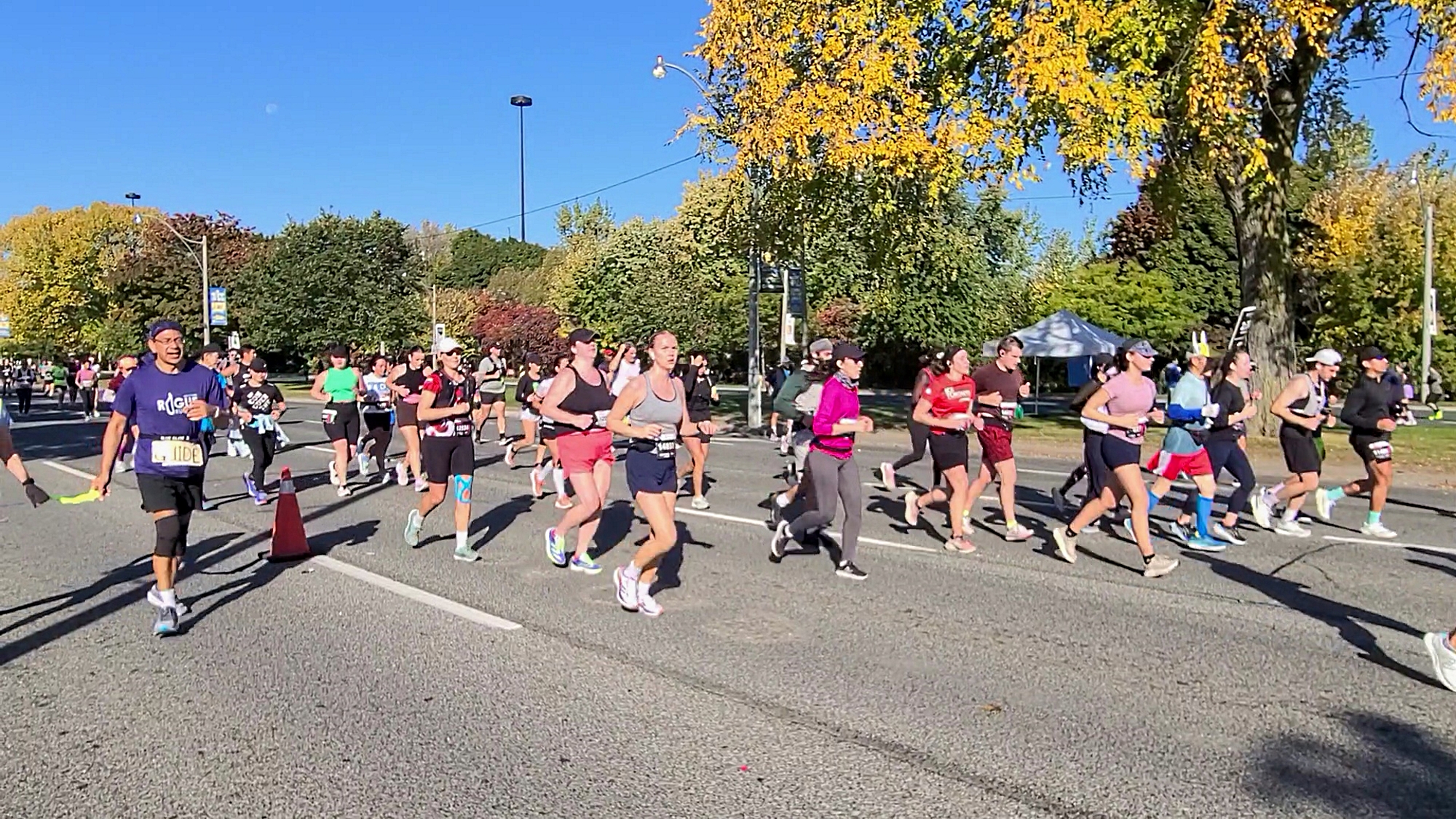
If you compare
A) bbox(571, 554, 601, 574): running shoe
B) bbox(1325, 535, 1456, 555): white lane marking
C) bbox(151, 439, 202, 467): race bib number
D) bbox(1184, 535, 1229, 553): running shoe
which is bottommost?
bbox(571, 554, 601, 574): running shoe

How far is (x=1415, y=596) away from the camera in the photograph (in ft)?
24.3

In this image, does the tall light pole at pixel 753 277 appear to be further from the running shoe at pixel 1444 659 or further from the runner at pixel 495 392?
the running shoe at pixel 1444 659

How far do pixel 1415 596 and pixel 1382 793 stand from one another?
396 cm

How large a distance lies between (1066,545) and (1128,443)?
109 centimetres

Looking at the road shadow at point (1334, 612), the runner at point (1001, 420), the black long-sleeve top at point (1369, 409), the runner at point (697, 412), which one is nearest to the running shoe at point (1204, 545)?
the road shadow at point (1334, 612)

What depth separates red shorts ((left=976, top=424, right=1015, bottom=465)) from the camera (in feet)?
31.9

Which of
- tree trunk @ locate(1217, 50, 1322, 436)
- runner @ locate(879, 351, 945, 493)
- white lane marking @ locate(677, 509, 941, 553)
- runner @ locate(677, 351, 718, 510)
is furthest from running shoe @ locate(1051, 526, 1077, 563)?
tree trunk @ locate(1217, 50, 1322, 436)

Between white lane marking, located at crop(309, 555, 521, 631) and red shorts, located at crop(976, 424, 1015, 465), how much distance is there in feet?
15.5

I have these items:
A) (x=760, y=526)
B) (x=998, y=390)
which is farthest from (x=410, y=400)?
(x=998, y=390)

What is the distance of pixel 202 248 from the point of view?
59000 millimetres

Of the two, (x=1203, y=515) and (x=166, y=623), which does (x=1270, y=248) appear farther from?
(x=166, y=623)

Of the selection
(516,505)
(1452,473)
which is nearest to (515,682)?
(516,505)

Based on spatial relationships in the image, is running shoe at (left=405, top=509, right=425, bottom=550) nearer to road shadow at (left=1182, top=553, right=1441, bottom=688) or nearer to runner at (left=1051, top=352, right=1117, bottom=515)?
runner at (left=1051, top=352, right=1117, bottom=515)

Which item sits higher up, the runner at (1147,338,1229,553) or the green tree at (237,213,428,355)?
the green tree at (237,213,428,355)
